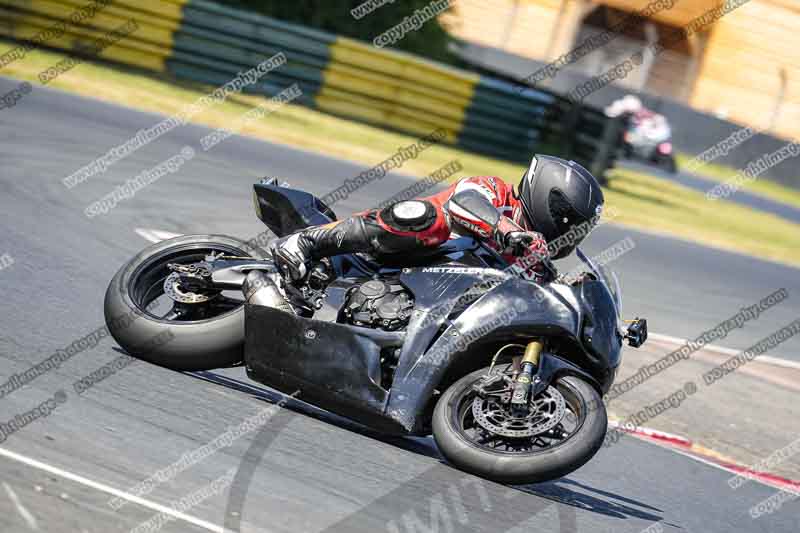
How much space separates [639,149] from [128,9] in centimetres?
1390

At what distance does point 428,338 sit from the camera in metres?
5.51

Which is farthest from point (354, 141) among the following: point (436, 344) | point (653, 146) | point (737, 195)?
point (737, 195)

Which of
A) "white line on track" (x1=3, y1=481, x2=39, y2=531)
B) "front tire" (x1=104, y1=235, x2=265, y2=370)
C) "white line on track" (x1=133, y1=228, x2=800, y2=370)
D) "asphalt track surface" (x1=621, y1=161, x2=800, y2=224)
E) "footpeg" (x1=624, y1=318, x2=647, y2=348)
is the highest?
"footpeg" (x1=624, y1=318, x2=647, y2=348)

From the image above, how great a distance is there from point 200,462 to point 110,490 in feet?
1.86

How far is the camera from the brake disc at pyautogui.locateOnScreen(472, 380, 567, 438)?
17.1ft

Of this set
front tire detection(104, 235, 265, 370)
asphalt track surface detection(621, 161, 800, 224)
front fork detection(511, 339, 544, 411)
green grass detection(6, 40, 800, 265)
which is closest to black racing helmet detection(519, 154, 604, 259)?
front fork detection(511, 339, 544, 411)

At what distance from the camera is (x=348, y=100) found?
19.6 m

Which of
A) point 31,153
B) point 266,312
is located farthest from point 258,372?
point 31,153

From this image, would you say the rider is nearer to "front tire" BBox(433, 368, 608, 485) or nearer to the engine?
the engine

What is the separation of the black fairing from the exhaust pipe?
0.19 feet

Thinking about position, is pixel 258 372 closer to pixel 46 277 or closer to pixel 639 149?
pixel 46 277

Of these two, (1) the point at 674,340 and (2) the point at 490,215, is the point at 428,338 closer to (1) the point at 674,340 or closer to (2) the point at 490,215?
(2) the point at 490,215

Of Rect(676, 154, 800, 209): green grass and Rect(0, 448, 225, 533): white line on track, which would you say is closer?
Rect(0, 448, 225, 533): white line on track

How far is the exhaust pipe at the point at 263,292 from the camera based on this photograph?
5.84 meters
